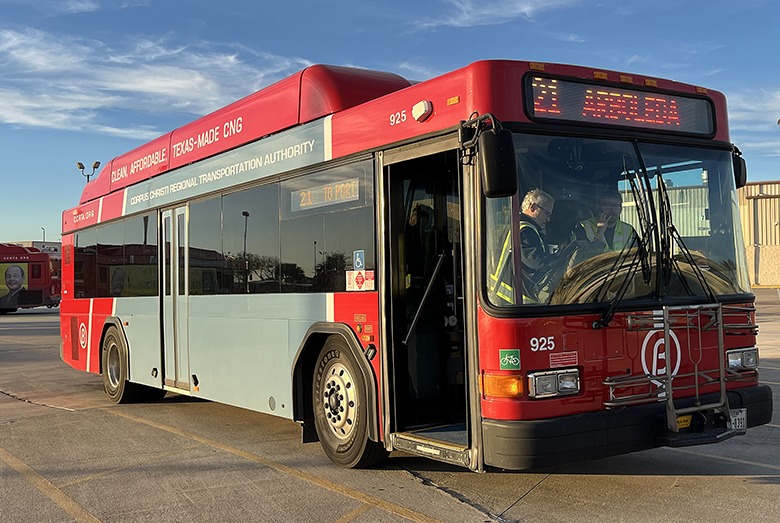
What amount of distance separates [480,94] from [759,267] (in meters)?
56.9

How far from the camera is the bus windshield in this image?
213 inches

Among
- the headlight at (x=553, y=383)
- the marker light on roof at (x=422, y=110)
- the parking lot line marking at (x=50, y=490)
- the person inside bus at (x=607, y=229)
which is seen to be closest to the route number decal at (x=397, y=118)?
the marker light on roof at (x=422, y=110)

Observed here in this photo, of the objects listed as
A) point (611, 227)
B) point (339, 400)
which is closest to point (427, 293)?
point (339, 400)

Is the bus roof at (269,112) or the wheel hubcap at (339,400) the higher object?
the bus roof at (269,112)

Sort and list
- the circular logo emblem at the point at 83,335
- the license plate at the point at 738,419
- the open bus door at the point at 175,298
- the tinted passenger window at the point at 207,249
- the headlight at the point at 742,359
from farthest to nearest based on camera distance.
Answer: the circular logo emblem at the point at 83,335 < the open bus door at the point at 175,298 < the tinted passenger window at the point at 207,249 < the headlight at the point at 742,359 < the license plate at the point at 738,419

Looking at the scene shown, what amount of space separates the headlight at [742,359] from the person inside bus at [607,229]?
1.31 metres

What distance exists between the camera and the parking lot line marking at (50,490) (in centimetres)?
570

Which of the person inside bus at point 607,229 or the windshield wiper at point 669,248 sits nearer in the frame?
the person inside bus at point 607,229

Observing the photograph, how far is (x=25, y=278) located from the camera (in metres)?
44.4

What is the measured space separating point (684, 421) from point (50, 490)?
192 inches

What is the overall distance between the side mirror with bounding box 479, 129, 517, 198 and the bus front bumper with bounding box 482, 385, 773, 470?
4.96ft

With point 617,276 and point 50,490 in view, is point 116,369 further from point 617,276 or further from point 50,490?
point 617,276

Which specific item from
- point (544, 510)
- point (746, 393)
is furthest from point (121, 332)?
point (746, 393)

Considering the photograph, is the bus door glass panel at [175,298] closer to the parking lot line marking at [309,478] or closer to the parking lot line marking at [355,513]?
the parking lot line marking at [309,478]
